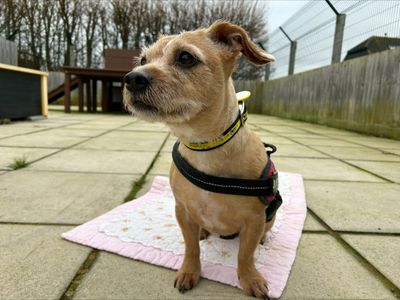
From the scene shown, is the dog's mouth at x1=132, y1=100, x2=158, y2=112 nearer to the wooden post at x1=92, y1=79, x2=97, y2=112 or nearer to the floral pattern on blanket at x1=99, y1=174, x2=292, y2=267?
the floral pattern on blanket at x1=99, y1=174, x2=292, y2=267

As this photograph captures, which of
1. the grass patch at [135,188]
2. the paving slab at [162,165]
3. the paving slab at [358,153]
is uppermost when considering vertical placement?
the paving slab at [358,153]

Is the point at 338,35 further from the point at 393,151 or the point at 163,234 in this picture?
the point at 163,234

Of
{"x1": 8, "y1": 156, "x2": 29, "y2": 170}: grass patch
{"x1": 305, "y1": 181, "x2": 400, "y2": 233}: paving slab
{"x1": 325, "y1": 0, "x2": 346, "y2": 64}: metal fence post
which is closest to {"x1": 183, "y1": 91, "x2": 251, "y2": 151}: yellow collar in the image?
{"x1": 305, "y1": 181, "x2": 400, "y2": 233}: paving slab

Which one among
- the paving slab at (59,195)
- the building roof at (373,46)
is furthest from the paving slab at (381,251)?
the building roof at (373,46)

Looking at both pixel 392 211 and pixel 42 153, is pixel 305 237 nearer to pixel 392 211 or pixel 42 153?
pixel 392 211

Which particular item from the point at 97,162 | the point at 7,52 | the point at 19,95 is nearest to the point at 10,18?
the point at 7,52

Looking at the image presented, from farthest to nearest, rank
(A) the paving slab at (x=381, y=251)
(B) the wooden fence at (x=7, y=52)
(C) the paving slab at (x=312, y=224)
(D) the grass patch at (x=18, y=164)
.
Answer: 1. (B) the wooden fence at (x=7, y=52)
2. (D) the grass patch at (x=18, y=164)
3. (C) the paving slab at (x=312, y=224)
4. (A) the paving slab at (x=381, y=251)

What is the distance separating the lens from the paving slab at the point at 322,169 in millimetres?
3346

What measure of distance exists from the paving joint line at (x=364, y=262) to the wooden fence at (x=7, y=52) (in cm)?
1336

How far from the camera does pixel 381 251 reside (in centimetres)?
176

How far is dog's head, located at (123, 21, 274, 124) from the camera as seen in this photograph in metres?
1.41

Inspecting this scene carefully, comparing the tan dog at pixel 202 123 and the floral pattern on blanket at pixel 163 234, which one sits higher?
the tan dog at pixel 202 123

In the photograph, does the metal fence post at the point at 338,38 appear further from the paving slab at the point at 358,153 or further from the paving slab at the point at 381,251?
the paving slab at the point at 381,251

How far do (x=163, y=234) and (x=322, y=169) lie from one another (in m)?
2.40
